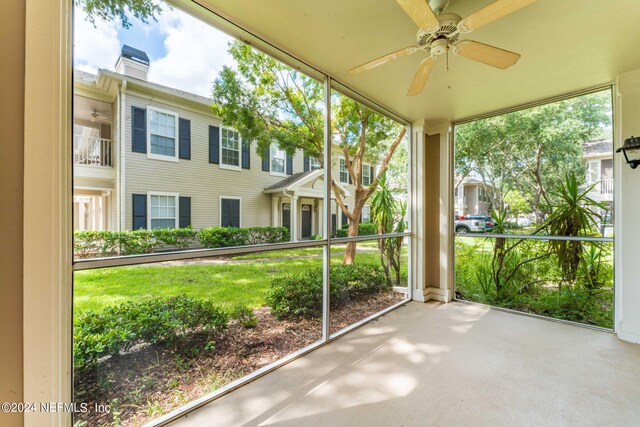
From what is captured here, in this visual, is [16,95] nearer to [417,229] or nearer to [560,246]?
[417,229]

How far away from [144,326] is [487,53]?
291cm

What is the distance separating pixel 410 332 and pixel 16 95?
3.24 metres

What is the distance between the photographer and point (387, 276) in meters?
3.96

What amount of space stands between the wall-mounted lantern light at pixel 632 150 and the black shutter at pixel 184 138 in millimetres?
3913

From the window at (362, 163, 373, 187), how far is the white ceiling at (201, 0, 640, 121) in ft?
4.07

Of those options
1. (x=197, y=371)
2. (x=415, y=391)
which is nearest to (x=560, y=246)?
(x=415, y=391)

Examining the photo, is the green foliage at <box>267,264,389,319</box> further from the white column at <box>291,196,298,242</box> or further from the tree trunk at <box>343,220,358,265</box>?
the white column at <box>291,196,298,242</box>

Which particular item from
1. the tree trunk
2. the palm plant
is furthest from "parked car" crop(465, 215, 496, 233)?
the tree trunk

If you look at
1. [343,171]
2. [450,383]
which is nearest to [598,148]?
[343,171]

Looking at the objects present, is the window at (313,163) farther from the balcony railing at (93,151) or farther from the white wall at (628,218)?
the white wall at (628,218)

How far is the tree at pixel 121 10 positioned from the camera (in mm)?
1628

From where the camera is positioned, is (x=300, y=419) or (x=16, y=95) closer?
(x=16, y=95)

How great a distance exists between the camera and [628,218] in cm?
256

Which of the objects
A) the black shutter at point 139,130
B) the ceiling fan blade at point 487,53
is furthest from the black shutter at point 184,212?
the ceiling fan blade at point 487,53
